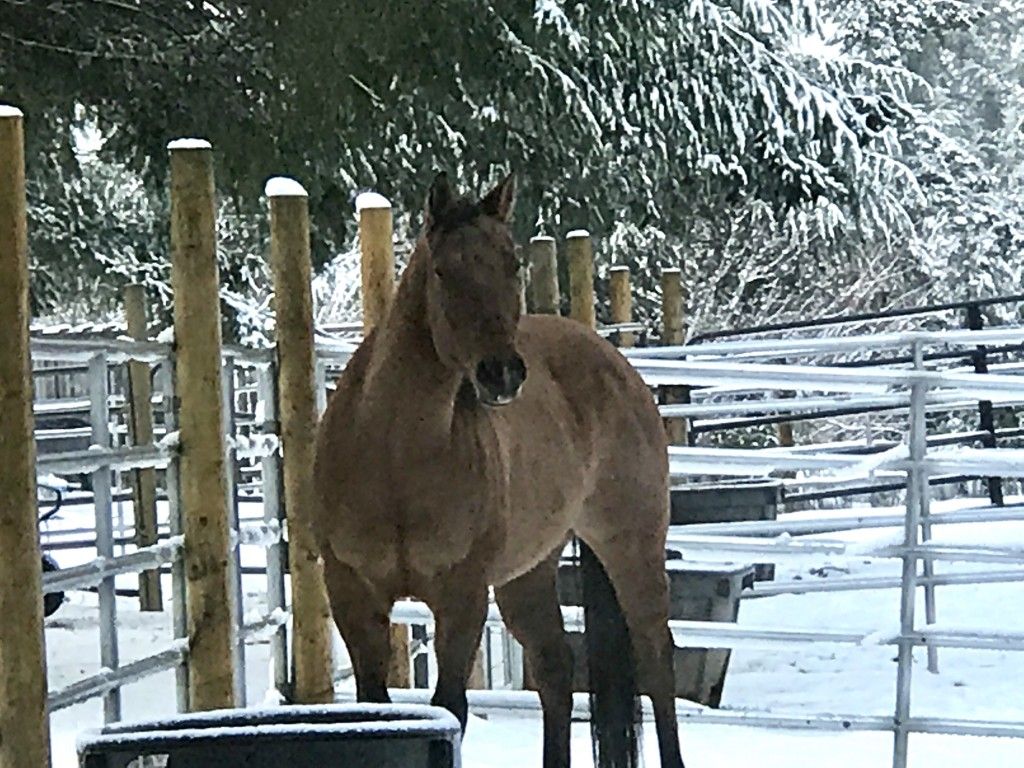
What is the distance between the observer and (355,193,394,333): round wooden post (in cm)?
449

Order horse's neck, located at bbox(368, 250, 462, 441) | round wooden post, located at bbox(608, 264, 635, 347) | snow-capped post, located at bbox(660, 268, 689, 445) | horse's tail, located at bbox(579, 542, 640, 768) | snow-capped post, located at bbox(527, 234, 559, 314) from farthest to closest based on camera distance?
1. snow-capped post, located at bbox(660, 268, 689, 445)
2. round wooden post, located at bbox(608, 264, 635, 347)
3. snow-capped post, located at bbox(527, 234, 559, 314)
4. horse's tail, located at bbox(579, 542, 640, 768)
5. horse's neck, located at bbox(368, 250, 462, 441)

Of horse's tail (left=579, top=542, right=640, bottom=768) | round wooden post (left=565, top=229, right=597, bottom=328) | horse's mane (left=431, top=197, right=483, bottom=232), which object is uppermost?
round wooden post (left=565, top=229, right=597, bottom=328)

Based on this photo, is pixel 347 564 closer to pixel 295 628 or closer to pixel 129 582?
pixel 295 628

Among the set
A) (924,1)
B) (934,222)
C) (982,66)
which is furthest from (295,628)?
(982,66)

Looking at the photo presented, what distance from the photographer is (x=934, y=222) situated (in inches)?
664

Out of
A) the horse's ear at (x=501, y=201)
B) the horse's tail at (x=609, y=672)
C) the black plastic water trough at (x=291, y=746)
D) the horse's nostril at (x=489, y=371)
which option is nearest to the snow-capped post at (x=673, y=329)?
the horse's tail at (x=609, y=672)

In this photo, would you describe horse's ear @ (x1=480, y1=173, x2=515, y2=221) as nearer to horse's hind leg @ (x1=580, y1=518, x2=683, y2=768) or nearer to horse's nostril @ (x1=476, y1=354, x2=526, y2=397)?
horse's nostril @ (x1=476, y1=354, x2=526, y2=397)

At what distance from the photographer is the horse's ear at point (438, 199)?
305 centimetres

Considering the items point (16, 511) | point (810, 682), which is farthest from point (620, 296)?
point (16, 511)

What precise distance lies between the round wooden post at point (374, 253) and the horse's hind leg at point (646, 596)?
100cm

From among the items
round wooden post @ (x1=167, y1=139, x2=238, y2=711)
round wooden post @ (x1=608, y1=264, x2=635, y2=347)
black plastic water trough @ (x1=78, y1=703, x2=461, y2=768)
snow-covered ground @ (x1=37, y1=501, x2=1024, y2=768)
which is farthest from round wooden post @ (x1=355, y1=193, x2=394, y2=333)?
round wooden post @ (x1=608, y1=264, x2=635, y2=347)

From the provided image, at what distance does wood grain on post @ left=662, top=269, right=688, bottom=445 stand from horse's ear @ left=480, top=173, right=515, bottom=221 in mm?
4776

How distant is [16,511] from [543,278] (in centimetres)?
335

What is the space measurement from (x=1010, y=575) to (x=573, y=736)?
7.08ft
